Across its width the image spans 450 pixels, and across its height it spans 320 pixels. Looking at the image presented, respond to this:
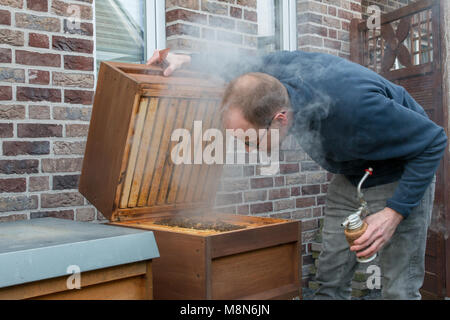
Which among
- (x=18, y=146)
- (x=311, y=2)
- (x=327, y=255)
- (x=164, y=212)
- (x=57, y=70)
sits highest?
(x=311, y=2)

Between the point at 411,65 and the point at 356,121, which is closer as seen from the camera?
the point at 356,121

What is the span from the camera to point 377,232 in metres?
1.81

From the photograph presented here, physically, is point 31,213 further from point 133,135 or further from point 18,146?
point 133,135

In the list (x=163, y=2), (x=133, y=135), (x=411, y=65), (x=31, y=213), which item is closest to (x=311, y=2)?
(x=411, y=65)

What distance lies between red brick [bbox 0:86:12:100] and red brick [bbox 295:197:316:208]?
2167 mm

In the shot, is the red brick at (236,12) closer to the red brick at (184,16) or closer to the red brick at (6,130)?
the red brick at (184,16)

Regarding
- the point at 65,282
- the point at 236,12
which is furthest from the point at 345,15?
the point at 65,282

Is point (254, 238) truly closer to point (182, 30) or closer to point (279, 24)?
point (182, 30)

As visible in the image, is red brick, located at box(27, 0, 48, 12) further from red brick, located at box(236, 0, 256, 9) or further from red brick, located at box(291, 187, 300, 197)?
red brick, located at box(291, 187, 300, 197)

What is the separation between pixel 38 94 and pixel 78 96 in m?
0.20

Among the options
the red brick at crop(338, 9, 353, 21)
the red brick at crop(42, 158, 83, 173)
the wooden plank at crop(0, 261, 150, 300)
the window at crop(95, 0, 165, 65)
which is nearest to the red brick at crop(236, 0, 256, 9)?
the window at crop(95, 0, 165, 65)

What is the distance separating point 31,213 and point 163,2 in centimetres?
151
